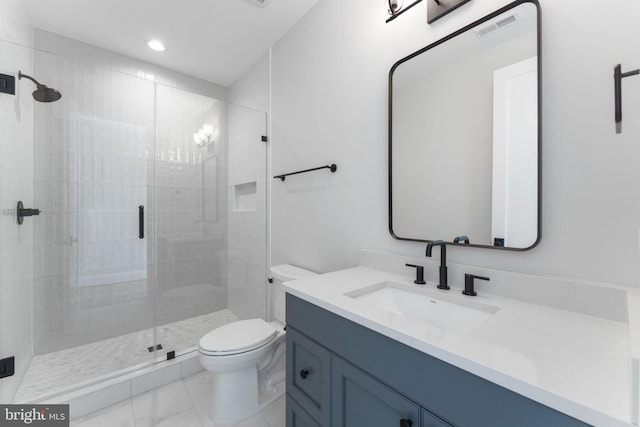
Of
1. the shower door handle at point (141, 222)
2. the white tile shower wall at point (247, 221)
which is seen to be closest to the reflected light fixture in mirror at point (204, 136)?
the white tile shower wall at point (247, 221)

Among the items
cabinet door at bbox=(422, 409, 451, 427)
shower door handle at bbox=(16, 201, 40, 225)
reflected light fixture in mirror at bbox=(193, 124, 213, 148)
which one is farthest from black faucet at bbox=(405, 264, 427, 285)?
shower door handle at bbox=(16, 201, 40, 225)

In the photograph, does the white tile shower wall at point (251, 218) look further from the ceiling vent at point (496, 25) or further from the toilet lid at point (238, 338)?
the ceiling vent at point (496, 25)

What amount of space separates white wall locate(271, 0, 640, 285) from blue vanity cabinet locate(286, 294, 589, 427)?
0.55 m

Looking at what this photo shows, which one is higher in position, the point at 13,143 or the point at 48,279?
the point at 13,143

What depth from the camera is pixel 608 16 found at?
767mm

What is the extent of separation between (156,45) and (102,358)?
2.53m

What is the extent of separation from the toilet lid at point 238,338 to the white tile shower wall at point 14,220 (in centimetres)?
107

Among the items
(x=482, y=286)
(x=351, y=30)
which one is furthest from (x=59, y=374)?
(x=351, y=30)

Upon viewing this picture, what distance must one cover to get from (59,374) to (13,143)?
58.2 inches

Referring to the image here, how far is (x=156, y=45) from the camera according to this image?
224cm

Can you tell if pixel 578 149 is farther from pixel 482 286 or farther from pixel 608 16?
pixel 482 286

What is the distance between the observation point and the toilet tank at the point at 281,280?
1742mm

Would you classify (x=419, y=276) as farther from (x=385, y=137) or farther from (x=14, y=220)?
(x=14, y=220)

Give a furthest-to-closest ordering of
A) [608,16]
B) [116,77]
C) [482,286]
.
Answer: [116,77], [482,286], [608,16]
